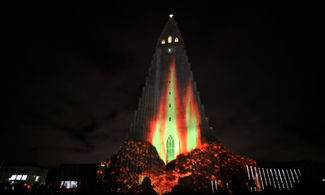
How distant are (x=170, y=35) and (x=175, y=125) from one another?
2116 centimetres

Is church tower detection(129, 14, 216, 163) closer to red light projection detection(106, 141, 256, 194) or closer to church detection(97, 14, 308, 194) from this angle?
church detection(97, 14, 308, 194)

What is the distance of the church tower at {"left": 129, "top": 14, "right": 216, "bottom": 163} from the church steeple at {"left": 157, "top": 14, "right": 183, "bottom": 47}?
3656 millimetres

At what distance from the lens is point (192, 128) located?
1145 inches

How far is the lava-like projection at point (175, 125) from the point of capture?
28.7 metres

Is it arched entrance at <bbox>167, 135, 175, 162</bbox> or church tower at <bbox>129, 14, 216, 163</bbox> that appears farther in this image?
arched entrance at <bbox>167, 135, 175, 162</bbox>

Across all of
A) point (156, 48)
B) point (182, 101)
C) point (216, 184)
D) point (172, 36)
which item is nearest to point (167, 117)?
point (182, 101)

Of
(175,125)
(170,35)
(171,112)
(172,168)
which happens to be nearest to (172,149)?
(172,168)

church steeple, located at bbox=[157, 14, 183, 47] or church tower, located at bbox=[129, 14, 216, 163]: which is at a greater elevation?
church steeple, located at bbox=[157, 14, 183, 47]

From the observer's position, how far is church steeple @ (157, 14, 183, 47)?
39969 mm

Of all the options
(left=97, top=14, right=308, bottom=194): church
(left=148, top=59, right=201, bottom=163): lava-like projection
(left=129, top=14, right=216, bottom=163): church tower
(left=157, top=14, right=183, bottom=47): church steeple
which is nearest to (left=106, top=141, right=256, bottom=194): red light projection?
(left=97, top=14, right=308, bottom=194): church

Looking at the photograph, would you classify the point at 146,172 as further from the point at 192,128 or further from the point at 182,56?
the point at 182,56

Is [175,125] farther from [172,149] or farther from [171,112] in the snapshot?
[172,149]

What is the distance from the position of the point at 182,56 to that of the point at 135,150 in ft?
65.7

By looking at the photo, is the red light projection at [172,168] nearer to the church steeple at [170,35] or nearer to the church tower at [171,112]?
the church tower at [171,112]
